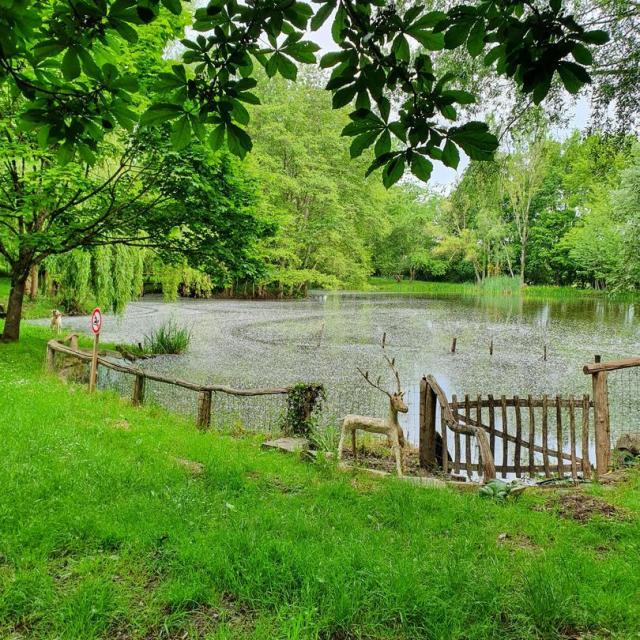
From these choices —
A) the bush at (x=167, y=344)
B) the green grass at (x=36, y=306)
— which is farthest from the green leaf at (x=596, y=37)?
the green grass at (x=36, y=306)

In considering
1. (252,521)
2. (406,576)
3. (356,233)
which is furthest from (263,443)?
(356,233)

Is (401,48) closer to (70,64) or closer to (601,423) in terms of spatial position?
(70,64)

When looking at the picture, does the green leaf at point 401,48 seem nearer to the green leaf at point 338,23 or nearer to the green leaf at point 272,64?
the green leaf at point 338,23

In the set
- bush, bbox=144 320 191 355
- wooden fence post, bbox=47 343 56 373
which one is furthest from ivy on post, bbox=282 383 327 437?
bush, bbox=144 320 191 355

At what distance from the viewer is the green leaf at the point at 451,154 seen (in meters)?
1.30

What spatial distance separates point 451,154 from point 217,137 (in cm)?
76

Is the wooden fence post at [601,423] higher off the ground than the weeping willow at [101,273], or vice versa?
the weeping willow at [101,273]

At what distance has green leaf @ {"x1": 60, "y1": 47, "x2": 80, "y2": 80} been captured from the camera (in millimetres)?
1331

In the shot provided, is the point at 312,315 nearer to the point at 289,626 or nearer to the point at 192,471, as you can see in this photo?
the point at 192,471

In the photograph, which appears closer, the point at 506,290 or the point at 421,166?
the point at 421,166

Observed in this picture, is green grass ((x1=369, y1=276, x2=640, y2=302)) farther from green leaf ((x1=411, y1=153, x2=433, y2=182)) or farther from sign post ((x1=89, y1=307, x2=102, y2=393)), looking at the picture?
green leaf ((x1=411, y1=153, x2=433, y2=182))

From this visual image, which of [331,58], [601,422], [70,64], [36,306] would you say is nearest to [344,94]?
[331,58]

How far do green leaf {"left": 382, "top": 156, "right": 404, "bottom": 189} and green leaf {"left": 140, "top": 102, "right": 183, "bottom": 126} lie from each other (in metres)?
0.66

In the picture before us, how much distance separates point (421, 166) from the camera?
54.5 inches
